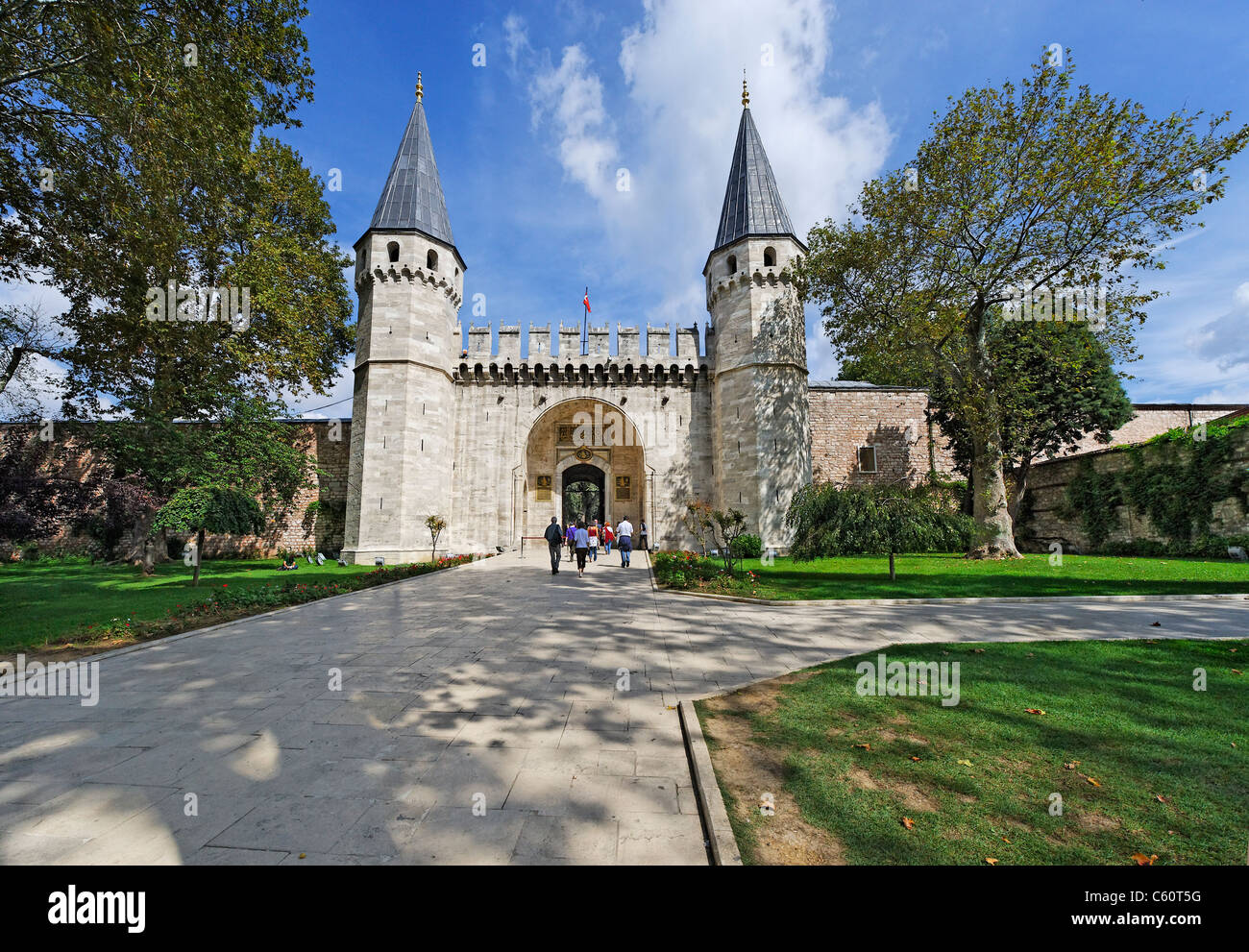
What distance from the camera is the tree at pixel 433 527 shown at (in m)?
18.5

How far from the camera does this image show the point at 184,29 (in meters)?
6.96

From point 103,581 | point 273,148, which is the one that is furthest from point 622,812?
point 273,148

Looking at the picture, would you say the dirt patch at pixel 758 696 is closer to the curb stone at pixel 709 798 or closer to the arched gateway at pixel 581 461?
the curb stone at pixel 709 798

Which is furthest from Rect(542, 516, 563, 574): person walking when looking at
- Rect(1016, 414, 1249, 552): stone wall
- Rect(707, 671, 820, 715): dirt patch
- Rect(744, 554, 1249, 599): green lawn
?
Rect(1016, 414, 1249, 552): stone wall

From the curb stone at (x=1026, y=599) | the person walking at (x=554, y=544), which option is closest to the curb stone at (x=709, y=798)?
the curb stone at (x=1026, y=599)

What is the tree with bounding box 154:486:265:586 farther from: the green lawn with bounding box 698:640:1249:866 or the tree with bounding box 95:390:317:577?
the green lawn with bounding box 698:640:1249:866

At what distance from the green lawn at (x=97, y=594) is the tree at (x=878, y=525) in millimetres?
12049

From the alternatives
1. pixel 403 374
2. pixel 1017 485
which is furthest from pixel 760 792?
pixel 1017 485

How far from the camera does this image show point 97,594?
10.7m

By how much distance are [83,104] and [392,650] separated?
944cm

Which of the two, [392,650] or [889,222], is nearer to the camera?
[392,650]

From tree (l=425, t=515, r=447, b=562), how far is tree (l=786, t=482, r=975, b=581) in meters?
13.5

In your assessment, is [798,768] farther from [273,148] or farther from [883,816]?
[273,148]

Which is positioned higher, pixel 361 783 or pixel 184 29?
pixel 184 29
